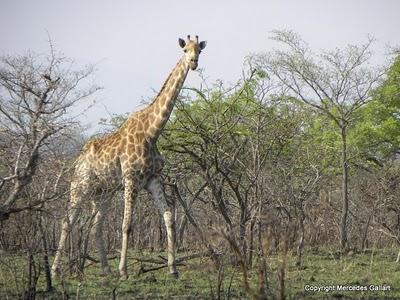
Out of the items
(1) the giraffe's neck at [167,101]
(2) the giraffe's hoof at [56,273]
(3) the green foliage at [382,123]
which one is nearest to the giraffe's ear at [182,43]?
(1) the giraffe's neck at [167,101]

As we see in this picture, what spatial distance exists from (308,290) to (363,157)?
1353cm

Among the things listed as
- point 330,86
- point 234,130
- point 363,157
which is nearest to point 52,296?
point 234,130

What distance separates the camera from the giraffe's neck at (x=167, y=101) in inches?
411

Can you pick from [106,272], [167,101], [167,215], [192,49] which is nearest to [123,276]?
[106,272]

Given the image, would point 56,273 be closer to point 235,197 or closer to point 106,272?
point 106,272

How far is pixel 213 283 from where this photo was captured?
8555 mm

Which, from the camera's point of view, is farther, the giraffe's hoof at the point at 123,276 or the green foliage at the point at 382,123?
the green foliage at the point at 382,123

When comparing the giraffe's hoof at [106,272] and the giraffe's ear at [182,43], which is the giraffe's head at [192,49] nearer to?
the giraffe's ear at [182,43]

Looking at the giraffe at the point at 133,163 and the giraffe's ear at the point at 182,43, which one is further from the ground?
the giraffe's ear at the point at 182,43

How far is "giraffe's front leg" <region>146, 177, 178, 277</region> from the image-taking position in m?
9.75

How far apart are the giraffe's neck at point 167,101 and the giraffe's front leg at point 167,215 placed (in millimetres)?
834

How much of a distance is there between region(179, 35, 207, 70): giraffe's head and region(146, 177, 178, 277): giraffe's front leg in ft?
6.77

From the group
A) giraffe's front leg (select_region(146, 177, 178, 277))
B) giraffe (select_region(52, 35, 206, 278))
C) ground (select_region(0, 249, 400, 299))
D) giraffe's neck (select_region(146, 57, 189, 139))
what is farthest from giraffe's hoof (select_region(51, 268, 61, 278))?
giraffe's neck (select_region(146, 57, 189, 139))

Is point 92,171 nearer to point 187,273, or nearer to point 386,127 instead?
point 187,273
